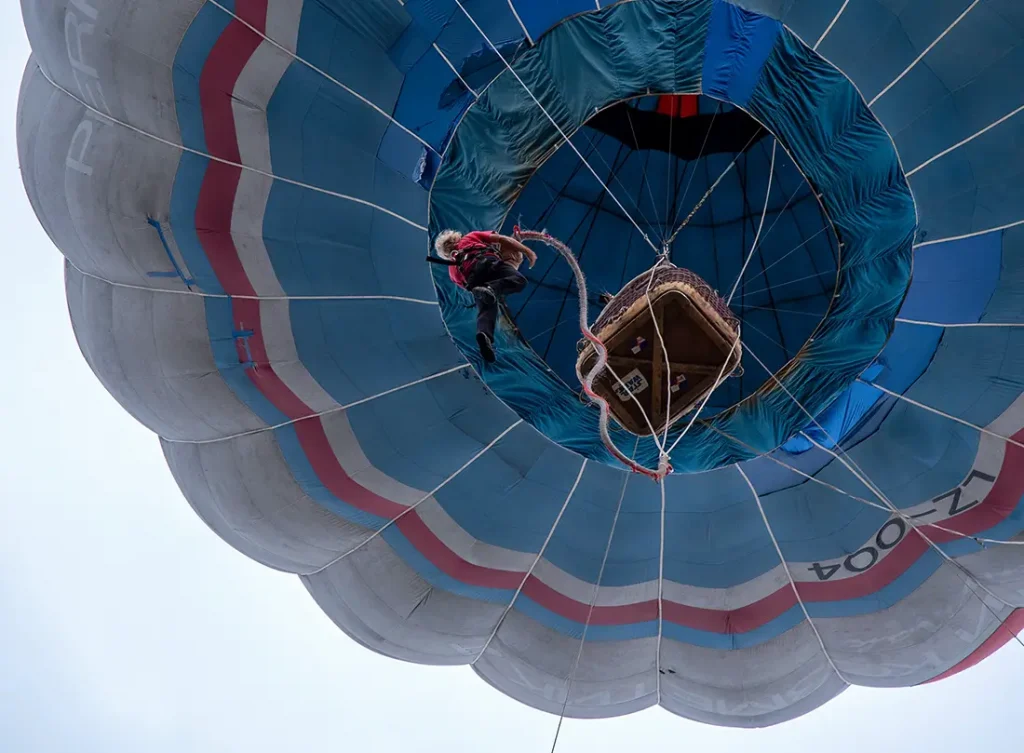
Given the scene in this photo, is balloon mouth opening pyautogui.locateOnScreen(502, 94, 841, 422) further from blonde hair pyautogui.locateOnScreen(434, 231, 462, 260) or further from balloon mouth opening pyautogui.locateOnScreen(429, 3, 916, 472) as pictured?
blonde hair pyautogui.locateOnScreen(434, 231, 462, 260)

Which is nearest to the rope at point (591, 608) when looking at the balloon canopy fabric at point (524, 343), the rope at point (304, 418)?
the balloon canopy fabric at point (524, 343)

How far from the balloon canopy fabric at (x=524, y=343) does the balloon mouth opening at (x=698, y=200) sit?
0.08 ft

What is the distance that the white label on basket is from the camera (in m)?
5.41

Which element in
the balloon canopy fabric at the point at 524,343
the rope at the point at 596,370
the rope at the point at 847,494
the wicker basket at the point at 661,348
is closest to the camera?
the rope at the point at 596,370

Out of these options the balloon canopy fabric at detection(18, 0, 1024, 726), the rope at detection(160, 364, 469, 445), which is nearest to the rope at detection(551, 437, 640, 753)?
the balloon canopy fabric at detection(18, 0, 1024, 726)

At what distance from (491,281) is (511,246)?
180 millimetres

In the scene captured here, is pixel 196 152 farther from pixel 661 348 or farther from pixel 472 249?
pixel 661 348

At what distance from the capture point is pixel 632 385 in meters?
5.45

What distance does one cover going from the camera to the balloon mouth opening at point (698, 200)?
539 cm

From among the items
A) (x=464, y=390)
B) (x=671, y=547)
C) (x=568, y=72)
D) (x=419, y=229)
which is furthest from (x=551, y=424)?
(x=568, y=72)

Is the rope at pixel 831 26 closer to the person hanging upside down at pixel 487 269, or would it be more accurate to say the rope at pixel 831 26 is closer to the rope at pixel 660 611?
the person hanging upside down at pixel 487 269

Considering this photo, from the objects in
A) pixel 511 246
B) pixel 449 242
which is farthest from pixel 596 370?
pixel 449 242

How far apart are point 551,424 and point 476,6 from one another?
7.59ft

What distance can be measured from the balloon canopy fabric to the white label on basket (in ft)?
2.41
